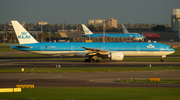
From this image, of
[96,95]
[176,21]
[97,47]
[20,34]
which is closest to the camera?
[96,95]

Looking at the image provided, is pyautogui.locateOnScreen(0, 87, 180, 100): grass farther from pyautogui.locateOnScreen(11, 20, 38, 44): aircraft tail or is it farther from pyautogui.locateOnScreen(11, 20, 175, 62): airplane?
pyautogui.locateOnScreen(11, 20, 38, 44): aircraft tail

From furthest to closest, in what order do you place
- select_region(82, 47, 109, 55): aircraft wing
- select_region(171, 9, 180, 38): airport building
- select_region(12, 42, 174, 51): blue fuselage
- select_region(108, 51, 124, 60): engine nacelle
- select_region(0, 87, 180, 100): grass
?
select_region(171, 9, 180, 38): airport building
select_region(12, 42, 174, 51): blue fuselage
select_region(82, 47, 109, 55): aircraft wing
select_region(108, 51, 124, 60): engine nacelle
select_region(0, 87, 180, 100): grass

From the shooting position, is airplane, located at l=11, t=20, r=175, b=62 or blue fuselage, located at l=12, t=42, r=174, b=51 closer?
airplane, located at l=11, t=20, r=175, b=62

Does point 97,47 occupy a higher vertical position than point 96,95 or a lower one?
higher

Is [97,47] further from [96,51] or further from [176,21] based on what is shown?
[176,21]

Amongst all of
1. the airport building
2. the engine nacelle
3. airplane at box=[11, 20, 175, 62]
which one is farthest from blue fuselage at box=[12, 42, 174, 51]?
the airport building

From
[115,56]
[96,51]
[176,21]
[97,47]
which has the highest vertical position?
[176,21]

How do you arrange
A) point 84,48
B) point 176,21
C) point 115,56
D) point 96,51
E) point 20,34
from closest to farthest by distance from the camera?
point 115,56
point 96,51
point 84,48
point 20,34
point 176,21

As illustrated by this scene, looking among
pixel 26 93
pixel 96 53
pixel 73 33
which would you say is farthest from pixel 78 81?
pixel 73 33

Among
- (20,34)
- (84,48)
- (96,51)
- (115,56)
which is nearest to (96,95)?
(115,56)

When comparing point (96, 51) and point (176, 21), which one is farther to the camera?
point (176, 21)

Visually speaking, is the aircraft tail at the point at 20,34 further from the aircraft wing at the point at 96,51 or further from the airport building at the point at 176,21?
the airport building at the point at 176,21

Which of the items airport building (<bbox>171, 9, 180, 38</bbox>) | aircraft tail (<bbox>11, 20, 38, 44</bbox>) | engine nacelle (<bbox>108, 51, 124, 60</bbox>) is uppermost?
airport building (<bbox>171, 9, 180, 38</bbox>)

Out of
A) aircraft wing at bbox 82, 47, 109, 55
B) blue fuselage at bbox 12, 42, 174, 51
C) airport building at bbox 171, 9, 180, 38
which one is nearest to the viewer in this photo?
aircraft wing at bbox 82, 47, 109, 55
